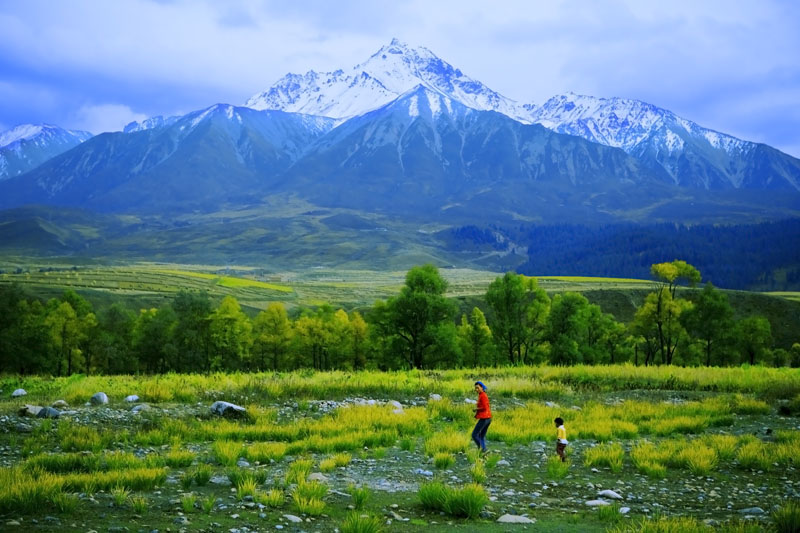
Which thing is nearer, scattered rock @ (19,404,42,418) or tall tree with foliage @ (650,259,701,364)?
scattered rock @ (19,404,42,418)

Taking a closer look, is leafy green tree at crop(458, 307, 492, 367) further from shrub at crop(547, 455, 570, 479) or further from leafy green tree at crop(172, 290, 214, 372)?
shrub at crop(547, 455, 570, 479)

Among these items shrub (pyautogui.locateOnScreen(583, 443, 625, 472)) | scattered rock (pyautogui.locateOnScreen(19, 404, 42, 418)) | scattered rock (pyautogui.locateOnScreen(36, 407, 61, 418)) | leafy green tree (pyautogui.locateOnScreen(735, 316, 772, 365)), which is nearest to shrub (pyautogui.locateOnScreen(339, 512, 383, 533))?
shrub (pyautogui.locateOnScreen(583, 443, 625, 472))

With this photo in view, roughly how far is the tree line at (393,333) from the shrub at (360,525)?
45357 millimetres

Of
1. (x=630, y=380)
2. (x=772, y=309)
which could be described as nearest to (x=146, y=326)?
(x=630, y=380)

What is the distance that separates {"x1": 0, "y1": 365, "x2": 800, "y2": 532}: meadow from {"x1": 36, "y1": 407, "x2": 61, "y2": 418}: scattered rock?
18.1 inches

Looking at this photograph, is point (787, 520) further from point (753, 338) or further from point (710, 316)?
point (753, 338)

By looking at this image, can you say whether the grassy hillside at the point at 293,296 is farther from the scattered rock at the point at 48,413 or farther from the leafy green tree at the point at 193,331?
the scattered rock at the point at 48,413

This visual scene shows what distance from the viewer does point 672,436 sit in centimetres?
1831

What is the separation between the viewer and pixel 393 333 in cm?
5738

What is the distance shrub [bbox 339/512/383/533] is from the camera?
28.7ft

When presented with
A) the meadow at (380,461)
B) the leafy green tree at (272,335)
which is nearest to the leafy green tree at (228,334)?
the leafy green tree at (272,335)

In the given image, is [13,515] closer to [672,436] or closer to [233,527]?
[233,527]

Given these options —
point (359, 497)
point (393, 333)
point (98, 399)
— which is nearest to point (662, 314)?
point (393, 333)

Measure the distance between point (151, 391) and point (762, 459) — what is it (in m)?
19.6
